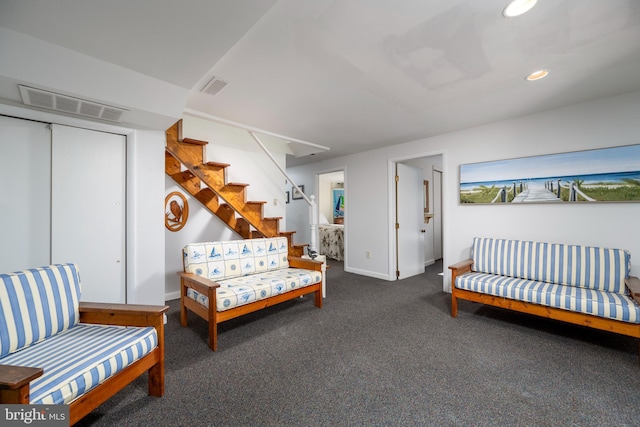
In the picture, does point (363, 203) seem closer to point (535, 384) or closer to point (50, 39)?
point (535, 384)

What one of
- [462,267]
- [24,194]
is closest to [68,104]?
[24,194]

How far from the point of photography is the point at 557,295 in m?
2.26

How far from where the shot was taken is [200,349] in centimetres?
218

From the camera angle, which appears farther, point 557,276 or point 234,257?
point 234,257

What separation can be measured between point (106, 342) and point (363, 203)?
401 centimetres

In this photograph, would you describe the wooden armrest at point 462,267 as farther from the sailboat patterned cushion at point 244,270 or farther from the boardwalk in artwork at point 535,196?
the sailboat patterned cushion at point 244,270

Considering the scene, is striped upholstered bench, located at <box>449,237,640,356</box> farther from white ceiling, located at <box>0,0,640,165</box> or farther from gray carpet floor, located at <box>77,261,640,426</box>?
white ceiling, located at <box>0,0,640,165</box>

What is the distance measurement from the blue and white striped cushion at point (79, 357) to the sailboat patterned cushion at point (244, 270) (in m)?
0.73

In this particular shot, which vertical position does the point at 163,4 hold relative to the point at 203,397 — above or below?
above

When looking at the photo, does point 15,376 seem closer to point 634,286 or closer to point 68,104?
point 68,104

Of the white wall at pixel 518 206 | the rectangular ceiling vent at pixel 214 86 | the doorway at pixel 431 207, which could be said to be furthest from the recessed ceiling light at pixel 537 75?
the doorway at pixel 431 207

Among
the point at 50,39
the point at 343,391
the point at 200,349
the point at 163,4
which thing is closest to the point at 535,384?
the point at 343,391

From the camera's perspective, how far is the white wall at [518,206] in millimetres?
2547

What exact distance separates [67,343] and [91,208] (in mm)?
1308
